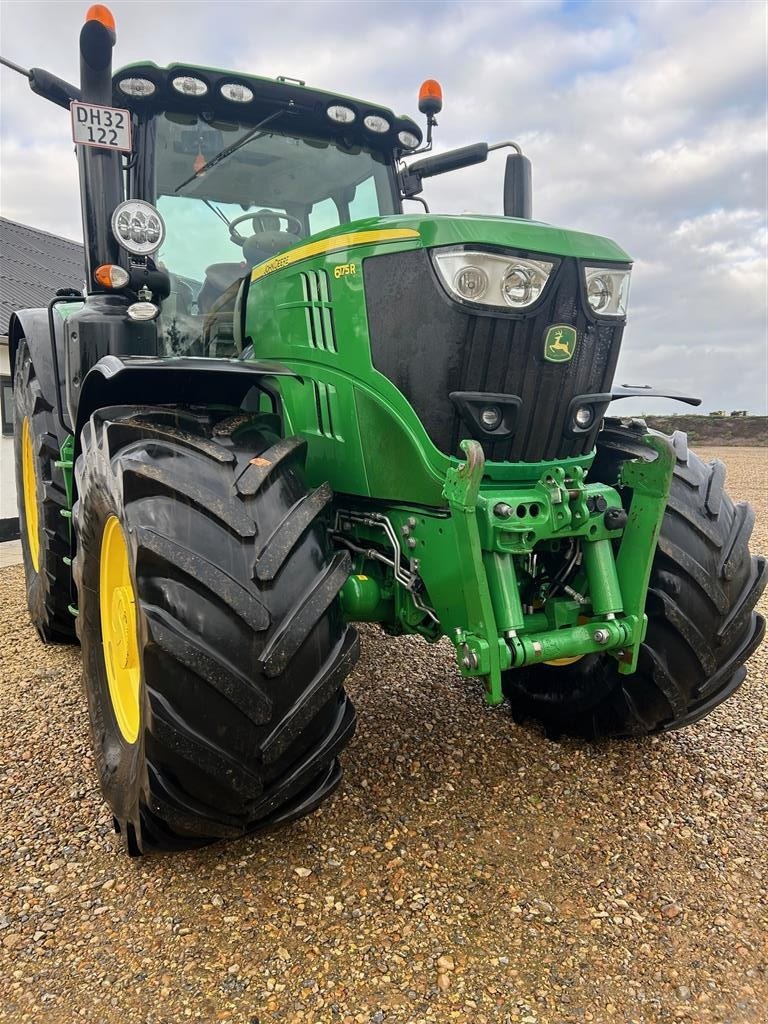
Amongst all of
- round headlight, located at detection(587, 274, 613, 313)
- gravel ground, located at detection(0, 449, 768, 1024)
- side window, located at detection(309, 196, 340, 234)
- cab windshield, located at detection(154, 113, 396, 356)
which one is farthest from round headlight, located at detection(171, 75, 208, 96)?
gravel ground, located at detection(0, 449, 768, 1024)

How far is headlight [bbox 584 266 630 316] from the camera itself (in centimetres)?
240

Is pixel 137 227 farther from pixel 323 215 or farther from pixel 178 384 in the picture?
pixel 323 215

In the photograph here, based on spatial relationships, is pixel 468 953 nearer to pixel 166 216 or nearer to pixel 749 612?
pixel 749 612

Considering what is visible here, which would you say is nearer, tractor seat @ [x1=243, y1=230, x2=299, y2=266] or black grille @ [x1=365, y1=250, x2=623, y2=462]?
black grille @ [x1=365, y1=250, x2=623, y2=462]

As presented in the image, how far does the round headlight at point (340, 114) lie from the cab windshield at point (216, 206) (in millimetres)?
117

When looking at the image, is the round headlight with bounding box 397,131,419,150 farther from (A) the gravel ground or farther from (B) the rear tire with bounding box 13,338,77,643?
(A) the gravel ground

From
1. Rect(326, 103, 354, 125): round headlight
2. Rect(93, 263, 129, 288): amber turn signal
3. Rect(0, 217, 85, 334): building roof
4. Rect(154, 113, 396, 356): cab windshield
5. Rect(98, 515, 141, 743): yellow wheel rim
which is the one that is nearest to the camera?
Rect(98, 515, 141, 743): yellow wheel rim

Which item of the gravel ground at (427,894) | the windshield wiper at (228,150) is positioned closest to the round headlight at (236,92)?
the windshield wiper at (228,150)

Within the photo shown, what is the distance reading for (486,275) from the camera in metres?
2.25

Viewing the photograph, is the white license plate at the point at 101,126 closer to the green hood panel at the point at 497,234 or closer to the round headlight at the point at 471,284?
the green hood panel at the point at 497,234

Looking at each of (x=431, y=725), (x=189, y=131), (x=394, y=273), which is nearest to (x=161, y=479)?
(x=394, y=273)

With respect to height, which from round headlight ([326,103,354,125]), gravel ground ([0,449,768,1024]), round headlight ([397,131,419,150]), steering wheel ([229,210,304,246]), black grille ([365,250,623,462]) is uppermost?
round headlight ([326,103,354,125])

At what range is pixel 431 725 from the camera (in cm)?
331

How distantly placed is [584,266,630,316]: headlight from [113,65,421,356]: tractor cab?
4.64ft
